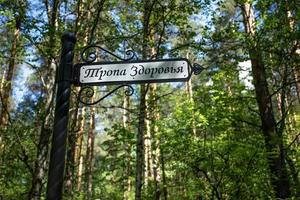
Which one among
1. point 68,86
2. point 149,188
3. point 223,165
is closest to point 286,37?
point 223,165

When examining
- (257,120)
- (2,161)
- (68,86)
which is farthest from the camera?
(2,161)

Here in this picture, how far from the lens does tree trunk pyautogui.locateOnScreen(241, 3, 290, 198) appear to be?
246 inches

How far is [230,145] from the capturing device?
6.49m

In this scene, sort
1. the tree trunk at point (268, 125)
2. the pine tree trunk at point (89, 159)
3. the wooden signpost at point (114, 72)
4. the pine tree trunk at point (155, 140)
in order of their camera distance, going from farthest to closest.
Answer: the pine tree trunk at point (89, 159) < the pine tree trunk at point (155, 140) < the tree trunk at point (268, 125) < the wooden signpost at point (114, 72)

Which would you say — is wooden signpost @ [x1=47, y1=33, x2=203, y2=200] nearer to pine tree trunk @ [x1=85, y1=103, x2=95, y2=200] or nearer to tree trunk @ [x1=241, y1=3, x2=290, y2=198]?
tree trunk @ [x1=241, y1=3, x2=290, y2=198]

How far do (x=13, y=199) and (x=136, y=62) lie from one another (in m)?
10.5

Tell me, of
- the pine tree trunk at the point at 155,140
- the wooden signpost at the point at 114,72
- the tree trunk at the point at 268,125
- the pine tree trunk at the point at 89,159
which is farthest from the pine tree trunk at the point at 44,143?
the pine tree trunk at the point at 89,159

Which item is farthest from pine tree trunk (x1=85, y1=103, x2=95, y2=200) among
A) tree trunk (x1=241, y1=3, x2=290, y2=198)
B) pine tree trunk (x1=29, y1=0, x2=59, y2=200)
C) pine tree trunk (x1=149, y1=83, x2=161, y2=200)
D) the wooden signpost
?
the wooden signpost

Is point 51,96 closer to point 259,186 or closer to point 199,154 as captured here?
point 199,154

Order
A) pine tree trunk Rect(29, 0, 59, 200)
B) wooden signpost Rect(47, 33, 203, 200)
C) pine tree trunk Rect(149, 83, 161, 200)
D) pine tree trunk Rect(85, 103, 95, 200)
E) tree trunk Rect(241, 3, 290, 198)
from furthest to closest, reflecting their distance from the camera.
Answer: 1. pine tree trunk Rect(85, 103, 95, 200)
2. pine tree trunk Rect(149, 83, 161, 200)
3. tree trunk Rect(241, 3, 290, 198)
4. pine tree trunk Rect(29, 0, 59, 200)
5. wooden signpost Rect(47, 33, 203, 200)

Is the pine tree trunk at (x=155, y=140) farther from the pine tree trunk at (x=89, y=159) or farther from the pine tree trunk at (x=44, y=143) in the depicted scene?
the pine tree trunk at (x=89, y=159)

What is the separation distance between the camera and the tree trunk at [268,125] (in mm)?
6250

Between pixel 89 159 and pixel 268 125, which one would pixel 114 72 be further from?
pixel 89 159

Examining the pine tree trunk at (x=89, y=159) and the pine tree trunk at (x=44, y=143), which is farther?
the pine tree trunk at (x=89, y=159)
